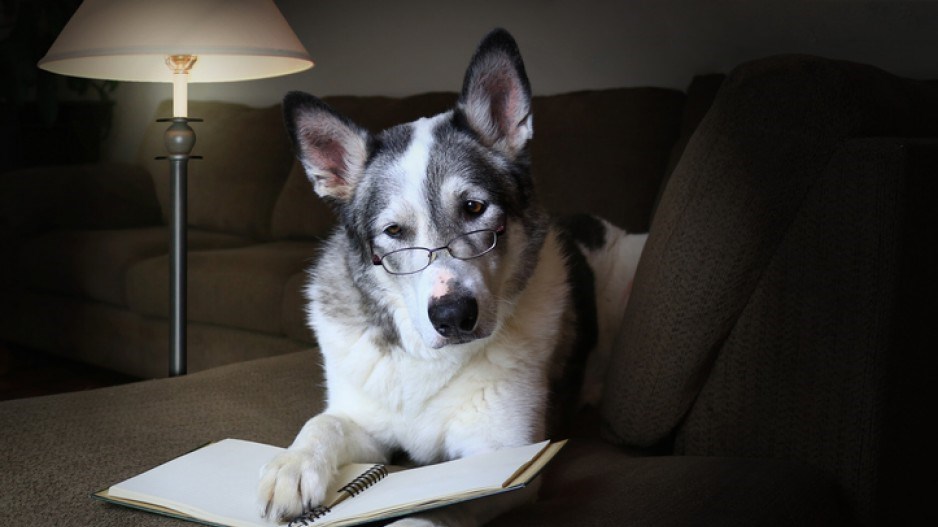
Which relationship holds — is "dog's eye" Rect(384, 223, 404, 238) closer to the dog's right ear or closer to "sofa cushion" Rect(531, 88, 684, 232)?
the dog's right ear

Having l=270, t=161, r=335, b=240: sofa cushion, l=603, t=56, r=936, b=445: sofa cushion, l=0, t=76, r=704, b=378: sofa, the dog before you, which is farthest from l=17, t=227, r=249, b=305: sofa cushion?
l=603, t=56, r=936, b=445: sofa cushion

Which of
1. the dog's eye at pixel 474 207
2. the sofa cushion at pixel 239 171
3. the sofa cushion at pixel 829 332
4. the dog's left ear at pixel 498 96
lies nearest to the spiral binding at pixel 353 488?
the dog's eye at pixel 474 207

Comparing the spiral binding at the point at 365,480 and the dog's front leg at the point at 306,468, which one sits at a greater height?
the dog's front leg at the point at 306,468

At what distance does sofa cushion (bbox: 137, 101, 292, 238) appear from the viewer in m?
4.29

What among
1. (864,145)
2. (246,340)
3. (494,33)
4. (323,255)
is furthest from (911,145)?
(246,340)

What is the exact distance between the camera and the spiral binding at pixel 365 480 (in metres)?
1.08

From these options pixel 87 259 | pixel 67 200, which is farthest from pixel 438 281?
pixel 67 200

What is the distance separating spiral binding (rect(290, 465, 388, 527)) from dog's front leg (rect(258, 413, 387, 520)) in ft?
0.03

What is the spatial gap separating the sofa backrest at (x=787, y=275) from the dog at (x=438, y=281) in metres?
0.24

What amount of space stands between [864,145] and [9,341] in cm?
438

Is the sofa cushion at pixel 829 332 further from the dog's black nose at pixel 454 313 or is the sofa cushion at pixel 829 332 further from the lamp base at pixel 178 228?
the lamp base at pixel 178 228

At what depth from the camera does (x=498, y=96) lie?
58.4 inches

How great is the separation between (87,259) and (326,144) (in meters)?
2.94

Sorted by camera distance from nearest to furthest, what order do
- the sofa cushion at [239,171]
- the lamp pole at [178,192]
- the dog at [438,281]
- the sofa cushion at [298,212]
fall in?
the dog at [438,281] → the lamp pole at [178,192] → the sofa cushion at [298,212] → the sofa cushion at [239,171]
